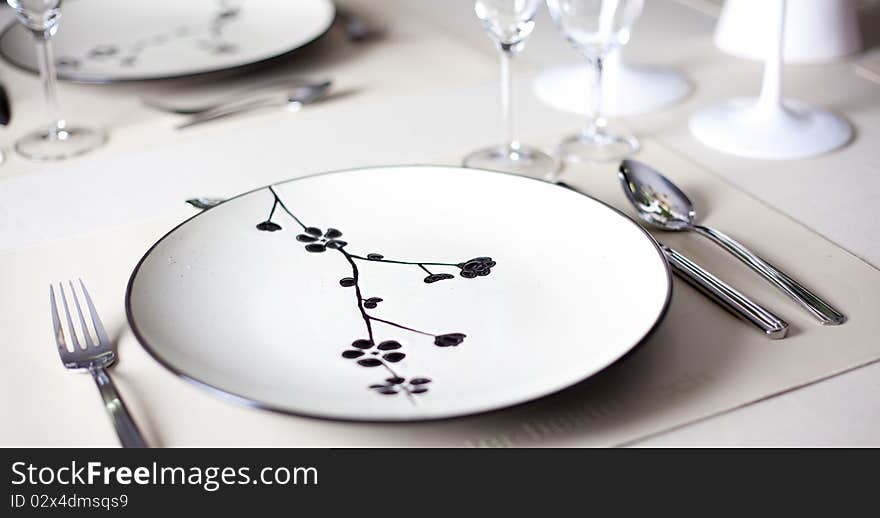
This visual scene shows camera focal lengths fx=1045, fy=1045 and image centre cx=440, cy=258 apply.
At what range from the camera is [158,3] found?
1.34 meters

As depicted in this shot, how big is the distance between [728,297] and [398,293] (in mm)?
221

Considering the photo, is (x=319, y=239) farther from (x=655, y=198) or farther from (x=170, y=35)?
(x=170, y=35)

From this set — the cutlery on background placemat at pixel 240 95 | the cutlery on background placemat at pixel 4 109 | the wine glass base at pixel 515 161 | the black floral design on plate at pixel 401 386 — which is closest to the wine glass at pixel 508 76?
the wine glass base at pixel 515 161

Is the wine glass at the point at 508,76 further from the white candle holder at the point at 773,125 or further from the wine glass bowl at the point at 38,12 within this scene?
the wine glass bowl at the point at 38,12

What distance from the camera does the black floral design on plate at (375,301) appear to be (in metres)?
0.61

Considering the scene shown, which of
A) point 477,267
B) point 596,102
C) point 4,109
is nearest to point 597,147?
point 596,102

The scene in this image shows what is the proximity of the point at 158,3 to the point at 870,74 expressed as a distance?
0.87m

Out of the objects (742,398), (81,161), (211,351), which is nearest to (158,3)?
(81,161)

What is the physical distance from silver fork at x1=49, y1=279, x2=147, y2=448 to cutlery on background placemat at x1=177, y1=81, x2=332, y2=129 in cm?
39

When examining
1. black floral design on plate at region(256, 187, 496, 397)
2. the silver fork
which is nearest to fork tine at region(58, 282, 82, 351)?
the silver fork

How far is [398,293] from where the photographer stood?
71cm

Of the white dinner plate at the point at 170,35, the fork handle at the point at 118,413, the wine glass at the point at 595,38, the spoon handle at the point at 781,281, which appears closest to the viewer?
the fork handle at the point at 118,413

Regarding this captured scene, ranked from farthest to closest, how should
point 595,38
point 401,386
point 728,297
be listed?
1. point 595,38
2. point 728,297
3. point 401,386

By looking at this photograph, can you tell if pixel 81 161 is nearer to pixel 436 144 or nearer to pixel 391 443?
pixel 436 144
